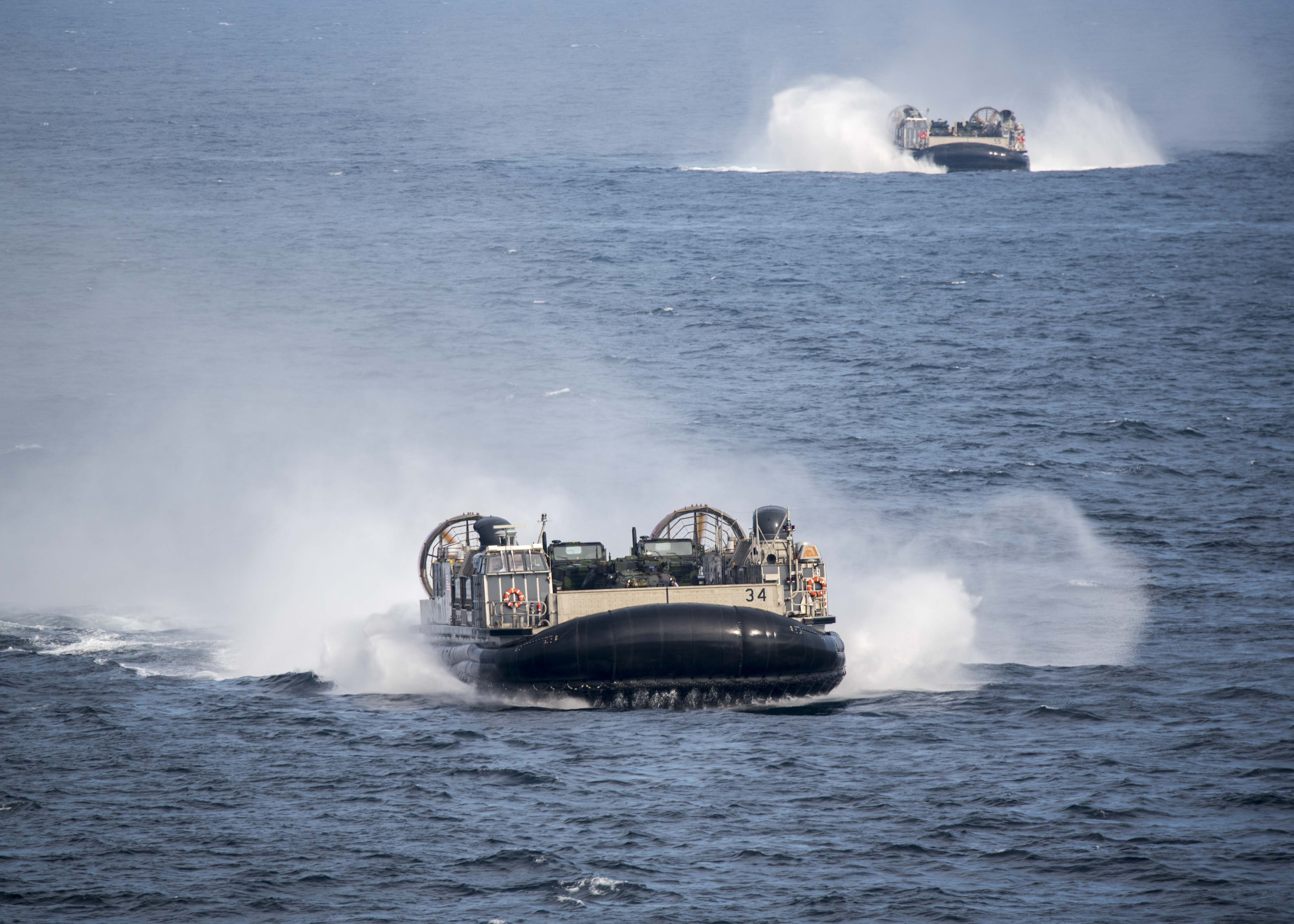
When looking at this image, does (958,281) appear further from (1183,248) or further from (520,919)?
(520,919)

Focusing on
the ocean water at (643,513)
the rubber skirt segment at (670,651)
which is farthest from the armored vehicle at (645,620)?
the ocean water at (643,513)

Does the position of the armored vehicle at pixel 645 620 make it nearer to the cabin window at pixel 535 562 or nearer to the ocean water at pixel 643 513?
the cabin window at pixel 535 562

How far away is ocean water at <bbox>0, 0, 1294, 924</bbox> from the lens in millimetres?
21812

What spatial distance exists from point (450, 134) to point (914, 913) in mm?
139378

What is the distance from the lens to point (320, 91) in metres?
177

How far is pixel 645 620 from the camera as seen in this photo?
2902 cm

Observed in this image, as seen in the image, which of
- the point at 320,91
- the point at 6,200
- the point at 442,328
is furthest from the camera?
the point at 320,91

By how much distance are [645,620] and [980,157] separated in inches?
3662

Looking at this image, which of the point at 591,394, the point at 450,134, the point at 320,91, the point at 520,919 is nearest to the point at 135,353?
the point at 591,394

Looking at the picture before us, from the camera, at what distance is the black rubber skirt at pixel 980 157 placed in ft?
372

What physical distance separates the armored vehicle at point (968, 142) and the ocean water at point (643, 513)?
270 centimetres

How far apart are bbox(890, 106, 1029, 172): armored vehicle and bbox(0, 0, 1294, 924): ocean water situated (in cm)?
270

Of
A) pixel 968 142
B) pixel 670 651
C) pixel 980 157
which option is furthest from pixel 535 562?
pixel 968 142

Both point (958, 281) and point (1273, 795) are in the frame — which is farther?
point (958, 281)
